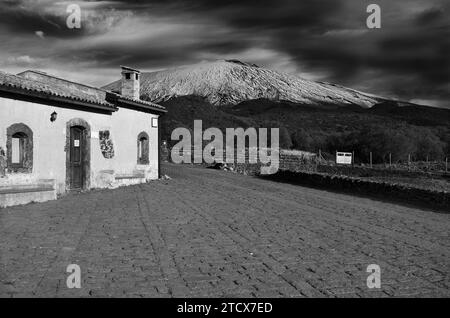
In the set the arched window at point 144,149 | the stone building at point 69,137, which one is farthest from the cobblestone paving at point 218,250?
the arched window at point 144,149

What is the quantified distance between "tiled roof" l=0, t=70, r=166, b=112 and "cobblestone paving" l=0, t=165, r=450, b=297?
3317 millimetres

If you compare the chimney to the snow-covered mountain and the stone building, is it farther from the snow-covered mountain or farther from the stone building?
the snow-covered mountain

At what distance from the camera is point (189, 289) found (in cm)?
512

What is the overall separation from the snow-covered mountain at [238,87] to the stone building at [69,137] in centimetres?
13077

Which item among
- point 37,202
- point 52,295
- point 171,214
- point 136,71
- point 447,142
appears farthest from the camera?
point 447,142

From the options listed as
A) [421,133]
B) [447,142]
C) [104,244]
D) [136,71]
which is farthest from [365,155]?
[104,244]

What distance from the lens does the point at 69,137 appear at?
15039 millimetres

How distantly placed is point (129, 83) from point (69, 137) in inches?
240

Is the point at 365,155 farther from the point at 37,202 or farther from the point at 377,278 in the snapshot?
the point at 377,278

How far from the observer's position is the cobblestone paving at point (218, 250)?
5234 millimetres

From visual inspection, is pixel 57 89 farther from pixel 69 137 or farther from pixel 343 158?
pixel 343 158

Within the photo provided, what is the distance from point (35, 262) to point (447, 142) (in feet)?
207

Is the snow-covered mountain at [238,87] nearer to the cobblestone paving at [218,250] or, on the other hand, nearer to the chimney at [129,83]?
the chimney at [129,83]

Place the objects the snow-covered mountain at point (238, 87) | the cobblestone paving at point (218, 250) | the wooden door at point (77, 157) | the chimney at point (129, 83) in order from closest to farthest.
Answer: the cobblestone paving at point (218, 250) < the wooden door at point (77, 157) < the chimney at point (129, 83) < the snow-covered mountain at point (238, 87)
